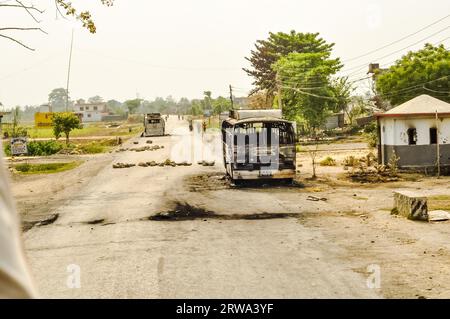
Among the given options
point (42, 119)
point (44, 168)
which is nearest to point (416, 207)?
point (44, 168)

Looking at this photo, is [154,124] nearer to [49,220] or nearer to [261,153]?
[261,153]

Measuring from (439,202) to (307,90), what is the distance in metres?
39.6

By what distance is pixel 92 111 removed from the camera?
17175 cm

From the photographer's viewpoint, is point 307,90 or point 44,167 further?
point 307,90

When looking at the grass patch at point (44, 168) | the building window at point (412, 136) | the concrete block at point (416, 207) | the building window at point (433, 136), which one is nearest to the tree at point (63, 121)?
the grass patch at point (44, 168)

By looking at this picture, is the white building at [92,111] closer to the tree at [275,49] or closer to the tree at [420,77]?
the tree at [275,49]

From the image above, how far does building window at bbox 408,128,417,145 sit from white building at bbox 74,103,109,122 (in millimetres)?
154314

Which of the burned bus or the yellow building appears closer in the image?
the burned bus

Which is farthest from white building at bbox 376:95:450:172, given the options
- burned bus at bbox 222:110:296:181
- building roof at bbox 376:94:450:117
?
burned bus at bbox 222:110:296:181

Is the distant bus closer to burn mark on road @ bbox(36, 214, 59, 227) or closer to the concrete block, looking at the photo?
burn mark on road @ bbox(36, 214, 59, 227)

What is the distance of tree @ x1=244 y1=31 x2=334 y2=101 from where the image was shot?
70375mm

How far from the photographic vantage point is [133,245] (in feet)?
32.7

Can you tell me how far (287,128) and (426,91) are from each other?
102ft
